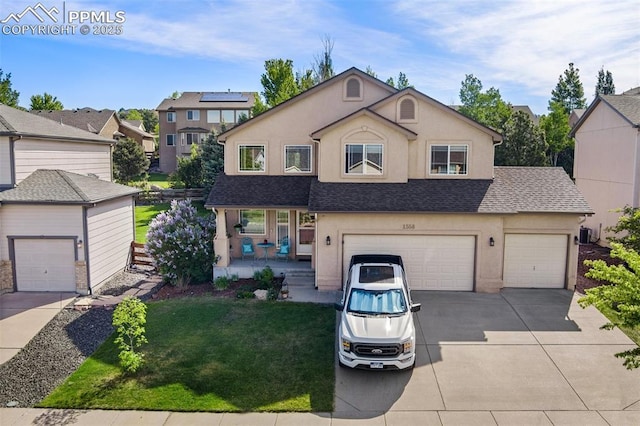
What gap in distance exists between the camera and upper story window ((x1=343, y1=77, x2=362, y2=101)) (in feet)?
65.6

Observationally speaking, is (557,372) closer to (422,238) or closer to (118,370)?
(422,238)

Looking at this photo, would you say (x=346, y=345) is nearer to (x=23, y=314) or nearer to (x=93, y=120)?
(x=23, y=314)

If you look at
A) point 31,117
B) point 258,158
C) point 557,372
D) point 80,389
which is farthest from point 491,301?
point 31,117

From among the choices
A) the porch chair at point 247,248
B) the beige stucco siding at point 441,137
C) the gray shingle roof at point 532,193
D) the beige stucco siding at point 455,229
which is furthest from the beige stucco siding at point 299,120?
the gray shingle roof at point 532,193

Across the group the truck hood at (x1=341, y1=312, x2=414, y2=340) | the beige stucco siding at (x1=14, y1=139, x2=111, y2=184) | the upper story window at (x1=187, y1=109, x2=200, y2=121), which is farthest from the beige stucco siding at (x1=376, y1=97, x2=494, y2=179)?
the upper story window at (x1=187, y1=109, x2=200, y2=121)

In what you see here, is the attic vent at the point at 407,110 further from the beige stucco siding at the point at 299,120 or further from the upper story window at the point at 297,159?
the upper story window at the point at 297,159

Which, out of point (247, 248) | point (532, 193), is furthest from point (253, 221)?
point (532, 193)

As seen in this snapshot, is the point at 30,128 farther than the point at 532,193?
Yes

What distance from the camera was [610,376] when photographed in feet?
37.3

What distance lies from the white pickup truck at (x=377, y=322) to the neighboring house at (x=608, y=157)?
518 inches

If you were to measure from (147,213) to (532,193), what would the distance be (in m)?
24.9

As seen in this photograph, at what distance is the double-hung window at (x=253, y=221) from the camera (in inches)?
800

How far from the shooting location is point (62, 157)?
20750mm

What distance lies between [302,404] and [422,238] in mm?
8793
